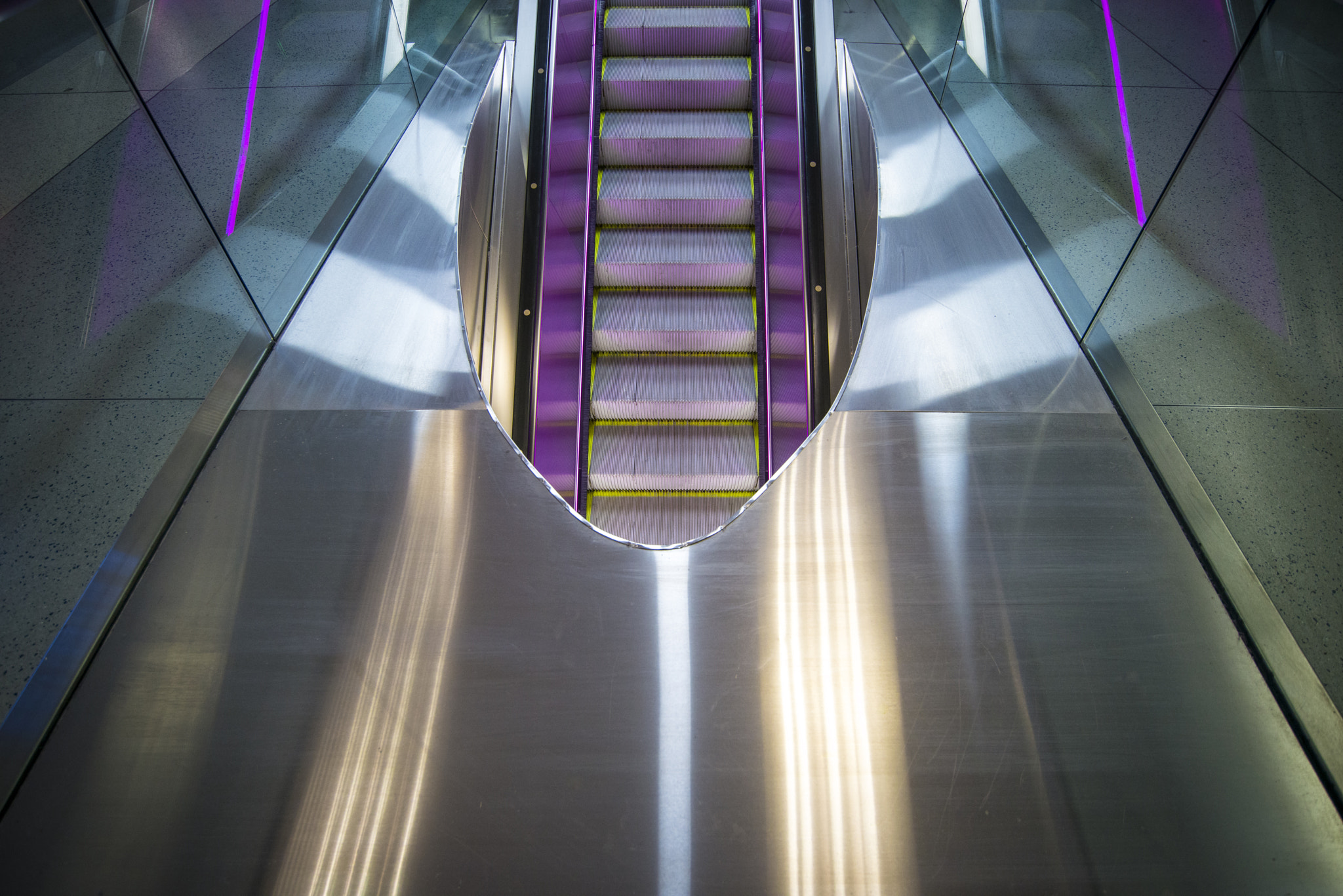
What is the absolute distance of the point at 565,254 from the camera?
181 inches

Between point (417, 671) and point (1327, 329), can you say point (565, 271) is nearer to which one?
point (417, 671)

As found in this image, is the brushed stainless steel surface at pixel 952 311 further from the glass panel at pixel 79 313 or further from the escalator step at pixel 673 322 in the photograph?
the glass panel at pixel 79 313

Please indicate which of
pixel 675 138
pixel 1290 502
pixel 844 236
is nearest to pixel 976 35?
pixel 844 236

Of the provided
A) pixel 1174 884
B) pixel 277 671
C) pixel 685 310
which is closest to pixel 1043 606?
pixel 1174 884

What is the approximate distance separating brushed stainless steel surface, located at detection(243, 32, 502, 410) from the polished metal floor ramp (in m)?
1.33

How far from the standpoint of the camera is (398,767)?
182 centimetres

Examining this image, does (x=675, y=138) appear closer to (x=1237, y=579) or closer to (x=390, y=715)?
(x=1237, y=579)

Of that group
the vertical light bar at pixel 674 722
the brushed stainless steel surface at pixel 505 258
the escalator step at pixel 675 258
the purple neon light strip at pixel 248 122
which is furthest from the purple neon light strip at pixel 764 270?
the purple neon light strip at pixel 248 122

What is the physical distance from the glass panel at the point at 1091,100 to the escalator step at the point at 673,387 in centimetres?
183

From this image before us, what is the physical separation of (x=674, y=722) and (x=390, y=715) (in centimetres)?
71

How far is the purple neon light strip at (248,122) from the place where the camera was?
8.62 ft

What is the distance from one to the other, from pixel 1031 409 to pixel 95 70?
111 inches

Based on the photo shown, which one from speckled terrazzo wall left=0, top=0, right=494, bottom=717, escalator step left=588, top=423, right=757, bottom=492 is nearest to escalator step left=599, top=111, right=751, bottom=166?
escalator step left=588, top=423, right=757, bottom=492

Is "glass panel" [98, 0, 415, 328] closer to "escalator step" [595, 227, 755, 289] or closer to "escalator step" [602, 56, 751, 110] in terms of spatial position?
"escalator step" [595, 227, 755, 289]
